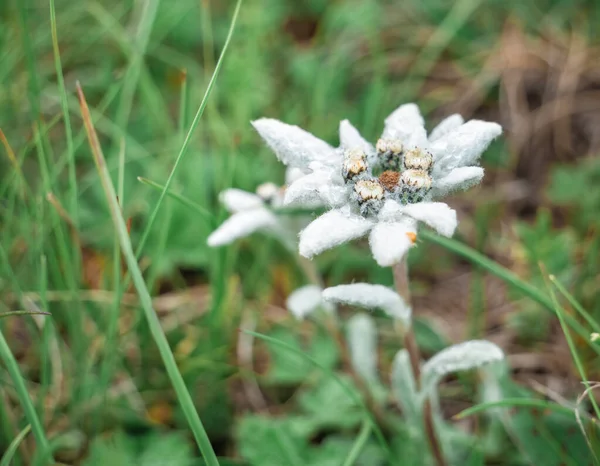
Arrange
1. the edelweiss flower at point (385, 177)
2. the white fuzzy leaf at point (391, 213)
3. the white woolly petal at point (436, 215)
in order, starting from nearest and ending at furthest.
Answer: the white woolly petal at point (436, 215), the edelweiss flower at point (385, 177), the white fuzzy leaf at point (391, 213)

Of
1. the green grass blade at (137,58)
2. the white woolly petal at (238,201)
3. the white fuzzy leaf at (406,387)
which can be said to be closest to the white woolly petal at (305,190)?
the white woolly petal at (238,201)

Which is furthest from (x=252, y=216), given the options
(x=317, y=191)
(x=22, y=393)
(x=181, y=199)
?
(x=22, y=393)

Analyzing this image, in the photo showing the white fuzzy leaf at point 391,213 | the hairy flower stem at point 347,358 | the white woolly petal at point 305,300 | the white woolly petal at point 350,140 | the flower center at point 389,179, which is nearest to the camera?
the white fuzzy leaf at point 391,213

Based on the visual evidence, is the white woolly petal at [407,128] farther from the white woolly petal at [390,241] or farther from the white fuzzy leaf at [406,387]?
the white fuzzy leaf at [406,387]

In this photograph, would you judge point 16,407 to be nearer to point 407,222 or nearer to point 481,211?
point 407,222

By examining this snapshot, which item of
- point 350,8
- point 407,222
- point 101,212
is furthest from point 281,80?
point 407,222

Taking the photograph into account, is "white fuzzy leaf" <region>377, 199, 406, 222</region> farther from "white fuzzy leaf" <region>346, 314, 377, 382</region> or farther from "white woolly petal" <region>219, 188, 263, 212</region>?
"white fuzzy leaf" <region>346, 314, 377, 382</region>
